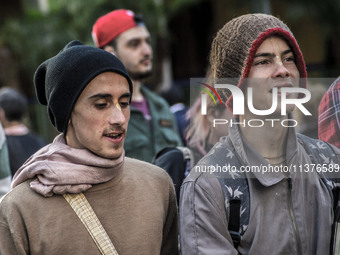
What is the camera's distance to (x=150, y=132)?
4.29m

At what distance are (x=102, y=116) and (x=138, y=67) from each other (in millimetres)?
2102

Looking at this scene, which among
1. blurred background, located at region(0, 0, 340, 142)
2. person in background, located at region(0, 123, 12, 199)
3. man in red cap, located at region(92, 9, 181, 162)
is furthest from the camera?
blurred background, located at region(0, 0, 340, 142)

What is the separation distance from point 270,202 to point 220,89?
60cm

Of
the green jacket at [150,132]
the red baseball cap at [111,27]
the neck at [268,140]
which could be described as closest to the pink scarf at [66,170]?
the neck at [268,140]

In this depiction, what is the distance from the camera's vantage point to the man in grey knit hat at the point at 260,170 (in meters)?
2.21

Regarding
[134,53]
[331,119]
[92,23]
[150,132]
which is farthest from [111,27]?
[92,23]

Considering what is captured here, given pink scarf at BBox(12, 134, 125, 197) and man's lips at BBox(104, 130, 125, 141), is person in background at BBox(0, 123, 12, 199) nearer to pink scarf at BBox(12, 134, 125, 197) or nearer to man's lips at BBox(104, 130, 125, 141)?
pink scarf at BBox(12, 134, 125, 197)

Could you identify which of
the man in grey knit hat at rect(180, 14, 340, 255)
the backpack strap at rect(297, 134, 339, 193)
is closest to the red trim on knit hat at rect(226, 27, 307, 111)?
the man in grey knit hat at rect(180, 14, 340, 255)

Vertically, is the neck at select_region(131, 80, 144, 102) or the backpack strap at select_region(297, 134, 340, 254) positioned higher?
the neck at select_region(131, 80, 144, 102)

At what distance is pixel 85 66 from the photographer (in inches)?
92.9

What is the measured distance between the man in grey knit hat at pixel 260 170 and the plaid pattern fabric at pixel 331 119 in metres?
0.07

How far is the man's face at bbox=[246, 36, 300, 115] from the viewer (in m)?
2.32

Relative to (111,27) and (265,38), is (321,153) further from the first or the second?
(111,27)

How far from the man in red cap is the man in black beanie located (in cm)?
174
